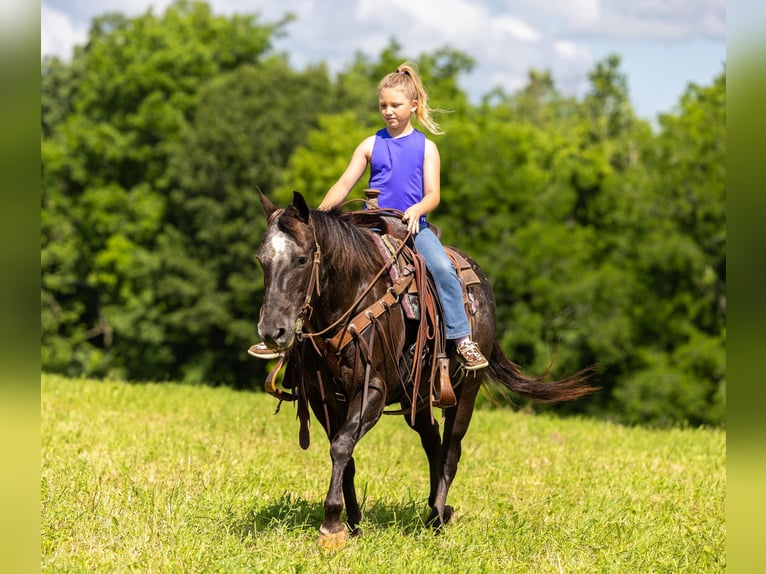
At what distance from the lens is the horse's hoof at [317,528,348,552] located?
5.71 metres

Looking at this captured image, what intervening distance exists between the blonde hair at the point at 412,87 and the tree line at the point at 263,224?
28.7 meters

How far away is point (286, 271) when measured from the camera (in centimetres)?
525

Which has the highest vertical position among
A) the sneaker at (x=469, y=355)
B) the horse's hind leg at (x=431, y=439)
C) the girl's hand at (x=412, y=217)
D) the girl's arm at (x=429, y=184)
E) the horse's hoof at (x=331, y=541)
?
the girl's arm at (x=429, y=184)

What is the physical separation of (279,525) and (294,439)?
15.4 feet

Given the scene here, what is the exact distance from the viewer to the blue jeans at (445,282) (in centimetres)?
662

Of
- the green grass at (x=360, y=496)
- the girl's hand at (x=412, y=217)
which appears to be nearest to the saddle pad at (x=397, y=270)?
the girl's hand at (x=412, y=217)

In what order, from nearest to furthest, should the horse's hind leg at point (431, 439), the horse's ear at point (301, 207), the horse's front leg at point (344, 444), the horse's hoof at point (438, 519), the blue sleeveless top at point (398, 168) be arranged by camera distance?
1. the horse's ear at point (301, 207)
2. the horse's front leg at point (344, 444)
3. the blue sleeveless top at point (398, 168)
4. the horse's hoof at point (438, 519)
5. the horse's hind leg at point (431, 439)

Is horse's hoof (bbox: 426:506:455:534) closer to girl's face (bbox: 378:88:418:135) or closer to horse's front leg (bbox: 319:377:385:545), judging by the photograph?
horse's front leg (bbox: 319:377:385:545)

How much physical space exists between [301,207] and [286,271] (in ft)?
1.40

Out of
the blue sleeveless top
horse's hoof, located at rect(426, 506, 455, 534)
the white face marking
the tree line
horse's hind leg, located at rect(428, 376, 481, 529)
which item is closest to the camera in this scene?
the white face marking

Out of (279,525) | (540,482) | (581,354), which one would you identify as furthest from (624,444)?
(581,354)

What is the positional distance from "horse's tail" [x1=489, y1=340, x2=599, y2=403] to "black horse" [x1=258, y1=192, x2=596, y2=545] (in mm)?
1617

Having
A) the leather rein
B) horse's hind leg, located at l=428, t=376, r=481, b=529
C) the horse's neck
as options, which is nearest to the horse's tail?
horse's hind leg, located at l=428, t=376, r=481, b=529

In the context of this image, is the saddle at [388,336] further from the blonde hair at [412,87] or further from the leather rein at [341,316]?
the blonde hair at [412,87]
